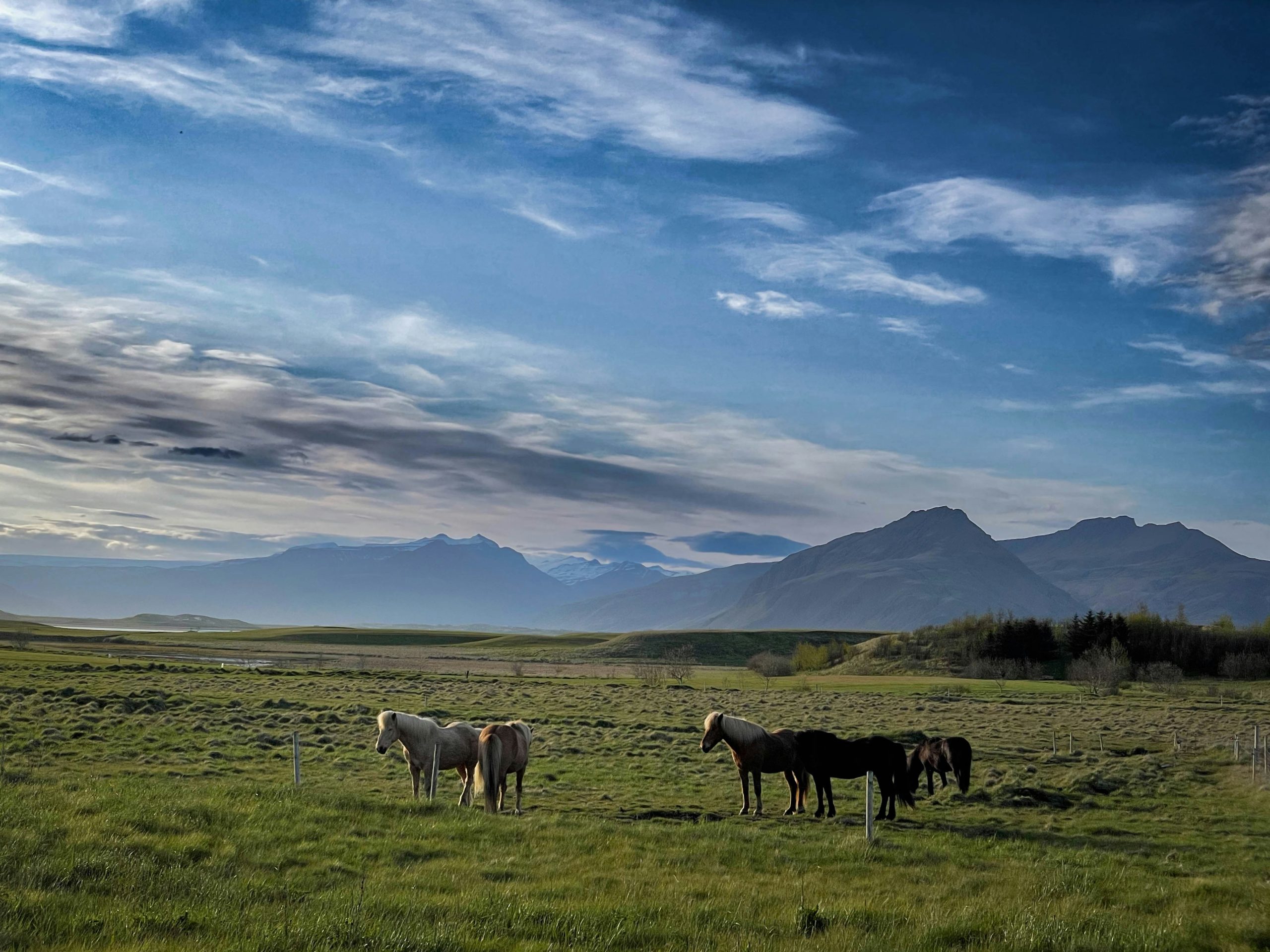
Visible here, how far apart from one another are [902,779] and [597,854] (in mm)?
10805

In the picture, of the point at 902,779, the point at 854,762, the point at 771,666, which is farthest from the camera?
the point at 771,666

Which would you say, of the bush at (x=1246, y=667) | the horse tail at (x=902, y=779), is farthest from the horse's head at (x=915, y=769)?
the bush at (x=1246, y=667)

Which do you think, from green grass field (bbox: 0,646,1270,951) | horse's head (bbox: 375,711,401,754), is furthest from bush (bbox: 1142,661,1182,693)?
horse's head (bbox: 375,711,401,754)

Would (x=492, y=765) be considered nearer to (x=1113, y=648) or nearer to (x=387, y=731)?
(x=387, y=731)

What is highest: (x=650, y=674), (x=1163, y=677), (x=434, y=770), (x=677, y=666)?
(x=434, y=770)

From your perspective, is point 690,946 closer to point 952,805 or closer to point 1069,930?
point 1069,930

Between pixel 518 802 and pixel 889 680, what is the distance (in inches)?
3496

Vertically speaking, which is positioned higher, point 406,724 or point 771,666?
point 406,724

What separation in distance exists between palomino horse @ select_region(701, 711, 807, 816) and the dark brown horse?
4023 millimetres

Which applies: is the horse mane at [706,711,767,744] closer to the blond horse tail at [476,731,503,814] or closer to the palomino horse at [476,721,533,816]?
the palomino horse at [476,721,533,816]

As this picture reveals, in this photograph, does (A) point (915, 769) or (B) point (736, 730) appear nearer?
(B) point (736, 730)

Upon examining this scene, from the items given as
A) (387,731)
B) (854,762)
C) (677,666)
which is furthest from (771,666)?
(387,731)

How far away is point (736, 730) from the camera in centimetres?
2105

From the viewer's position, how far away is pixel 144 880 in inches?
397
